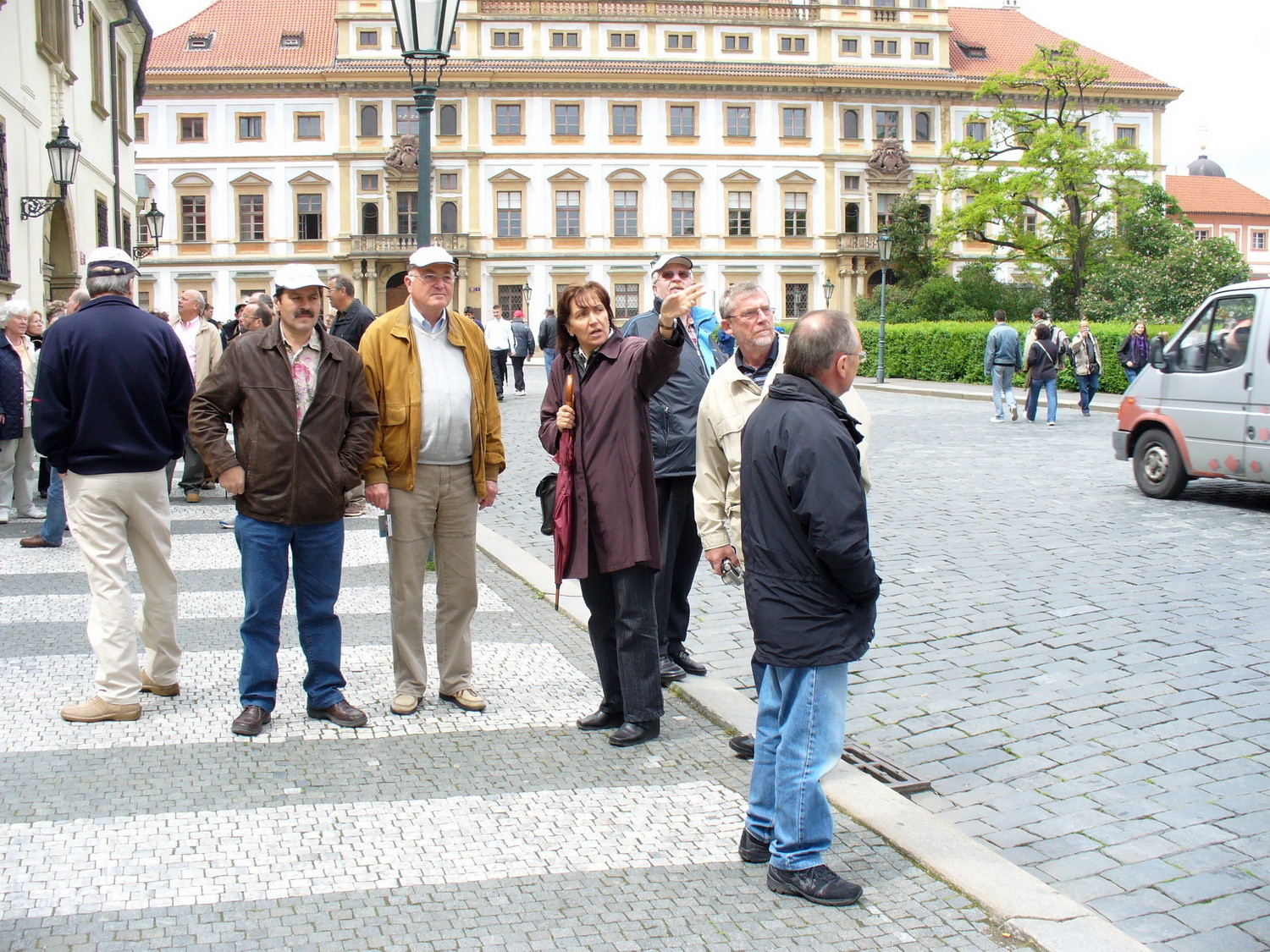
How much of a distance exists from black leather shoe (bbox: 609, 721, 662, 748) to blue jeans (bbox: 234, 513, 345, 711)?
4.06 ft

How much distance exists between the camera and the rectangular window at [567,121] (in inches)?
2554

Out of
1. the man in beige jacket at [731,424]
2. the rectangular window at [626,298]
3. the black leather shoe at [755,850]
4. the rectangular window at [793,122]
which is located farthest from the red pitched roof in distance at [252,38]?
the black leather shoe at [755,850]

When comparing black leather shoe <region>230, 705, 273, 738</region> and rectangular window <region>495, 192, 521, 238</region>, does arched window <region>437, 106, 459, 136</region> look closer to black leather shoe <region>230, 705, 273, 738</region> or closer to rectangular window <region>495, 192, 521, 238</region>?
rectangular window <region>495, 192, 521, 238</region>

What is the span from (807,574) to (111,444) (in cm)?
336

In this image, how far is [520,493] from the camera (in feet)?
43.8

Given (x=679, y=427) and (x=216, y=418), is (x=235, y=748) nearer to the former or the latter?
(x=216, y=418)

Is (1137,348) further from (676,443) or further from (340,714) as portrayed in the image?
(340,714)

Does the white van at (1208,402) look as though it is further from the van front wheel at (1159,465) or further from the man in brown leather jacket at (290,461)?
the man in brown leather jacket at (290,461)

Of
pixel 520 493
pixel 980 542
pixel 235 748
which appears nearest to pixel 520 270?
pixel 520 493

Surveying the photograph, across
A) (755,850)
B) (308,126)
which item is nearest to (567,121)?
(308,126)

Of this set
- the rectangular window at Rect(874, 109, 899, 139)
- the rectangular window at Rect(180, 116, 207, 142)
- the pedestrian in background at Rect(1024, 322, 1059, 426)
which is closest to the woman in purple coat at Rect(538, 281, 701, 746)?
the pedestrian in background at Rect(1024, 322, 1059, 426)

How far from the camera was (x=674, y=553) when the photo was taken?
232 inches

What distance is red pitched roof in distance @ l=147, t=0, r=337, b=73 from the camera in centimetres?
6419

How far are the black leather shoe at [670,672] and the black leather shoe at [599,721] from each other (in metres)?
0.59
